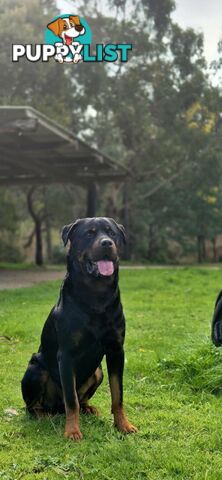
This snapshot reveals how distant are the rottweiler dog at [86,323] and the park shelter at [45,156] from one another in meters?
7.77

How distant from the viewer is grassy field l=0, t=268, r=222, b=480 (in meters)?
2.89

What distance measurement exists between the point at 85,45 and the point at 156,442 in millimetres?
16931

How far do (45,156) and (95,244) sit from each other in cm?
1288

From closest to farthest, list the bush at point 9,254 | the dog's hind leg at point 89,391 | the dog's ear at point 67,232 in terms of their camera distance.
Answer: the dog's ear at point 67,232, the dog's hind leg at point 89,391, the bush at point 9,254

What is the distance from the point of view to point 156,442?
10.7 ft

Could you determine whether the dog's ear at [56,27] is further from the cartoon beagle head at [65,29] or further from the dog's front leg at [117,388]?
the dog's front leg at [117,388]

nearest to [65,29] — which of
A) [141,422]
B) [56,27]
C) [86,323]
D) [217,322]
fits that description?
[56,27]

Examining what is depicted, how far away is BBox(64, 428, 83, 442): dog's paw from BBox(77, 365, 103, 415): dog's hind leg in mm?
363

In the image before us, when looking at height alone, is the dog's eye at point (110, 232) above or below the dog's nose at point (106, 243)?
above

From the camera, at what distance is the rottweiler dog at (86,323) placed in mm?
3309

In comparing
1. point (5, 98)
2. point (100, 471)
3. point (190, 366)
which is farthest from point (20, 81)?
point (100, 471)

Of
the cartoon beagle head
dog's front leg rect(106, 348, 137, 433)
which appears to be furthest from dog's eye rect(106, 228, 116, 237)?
the cartoon beagle head

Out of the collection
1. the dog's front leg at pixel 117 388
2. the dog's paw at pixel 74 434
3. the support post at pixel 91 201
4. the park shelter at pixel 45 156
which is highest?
the park shelter at pixel 45 156

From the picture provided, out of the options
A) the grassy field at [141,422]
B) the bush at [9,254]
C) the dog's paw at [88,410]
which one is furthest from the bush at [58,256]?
the dog's paw at [88,410]
